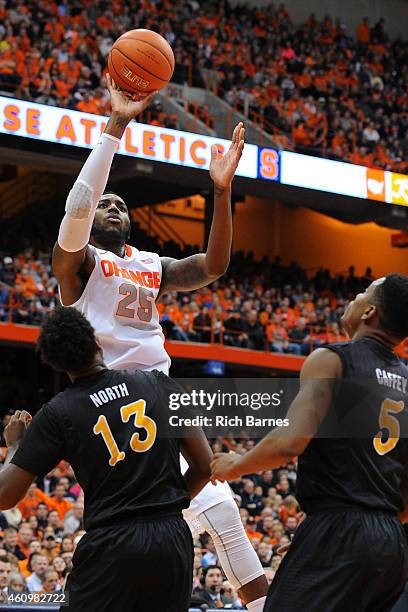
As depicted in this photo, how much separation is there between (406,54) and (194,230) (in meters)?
8.51

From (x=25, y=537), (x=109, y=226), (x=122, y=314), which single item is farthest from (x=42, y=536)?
(x=122, y=314)

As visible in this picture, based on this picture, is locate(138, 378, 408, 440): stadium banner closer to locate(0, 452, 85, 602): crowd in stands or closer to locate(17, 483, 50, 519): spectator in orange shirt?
locate(0, 452, 85, 602): crowd in stands

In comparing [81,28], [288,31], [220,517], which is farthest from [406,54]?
[220,517]

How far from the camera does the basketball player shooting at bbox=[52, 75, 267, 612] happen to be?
529 cm

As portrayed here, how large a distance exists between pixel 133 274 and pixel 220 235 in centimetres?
60

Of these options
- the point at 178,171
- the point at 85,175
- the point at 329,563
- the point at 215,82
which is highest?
the point at 215,82

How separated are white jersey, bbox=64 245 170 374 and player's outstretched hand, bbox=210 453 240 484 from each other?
118 centimetres

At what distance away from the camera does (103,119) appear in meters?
19.8

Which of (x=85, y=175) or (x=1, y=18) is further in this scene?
(x=1, y=18)

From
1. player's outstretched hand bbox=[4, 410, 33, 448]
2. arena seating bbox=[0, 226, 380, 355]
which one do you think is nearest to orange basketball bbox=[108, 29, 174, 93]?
player's outstretched hand bbox=[4, 410, 33, 448]

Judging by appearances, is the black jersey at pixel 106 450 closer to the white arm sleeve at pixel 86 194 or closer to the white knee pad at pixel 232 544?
the white arm sleeve at pixel 86 194

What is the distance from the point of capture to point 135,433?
438 cm

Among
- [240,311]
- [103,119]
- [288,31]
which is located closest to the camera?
[103,119]

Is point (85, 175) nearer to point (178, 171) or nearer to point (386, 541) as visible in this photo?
point (386, 541)
